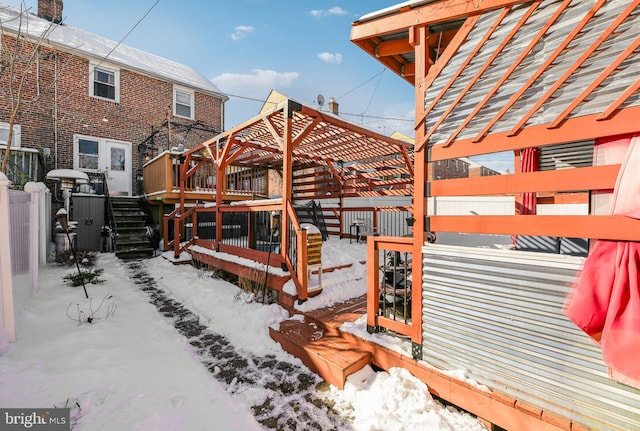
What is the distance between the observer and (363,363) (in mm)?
2820

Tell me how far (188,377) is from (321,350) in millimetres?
1425

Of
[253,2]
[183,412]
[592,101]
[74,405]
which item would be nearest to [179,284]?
[74,405]

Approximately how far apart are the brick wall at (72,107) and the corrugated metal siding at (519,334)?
42.0 ft

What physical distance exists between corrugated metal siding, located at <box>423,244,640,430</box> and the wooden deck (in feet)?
0.37

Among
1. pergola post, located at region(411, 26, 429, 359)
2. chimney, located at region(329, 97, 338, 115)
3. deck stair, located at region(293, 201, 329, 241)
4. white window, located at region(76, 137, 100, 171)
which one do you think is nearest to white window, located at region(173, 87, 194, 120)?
white window, located at region(76, 137, 100, 171)

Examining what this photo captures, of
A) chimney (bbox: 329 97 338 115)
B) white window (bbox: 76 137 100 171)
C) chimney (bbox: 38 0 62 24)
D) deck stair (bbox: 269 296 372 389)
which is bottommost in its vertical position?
deck stair (bbox: 269 296 372 389)

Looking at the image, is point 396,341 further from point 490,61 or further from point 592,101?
point 490,61

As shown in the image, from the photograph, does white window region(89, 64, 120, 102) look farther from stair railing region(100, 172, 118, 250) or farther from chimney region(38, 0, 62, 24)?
stair railing region(100, 172, 118, 250)

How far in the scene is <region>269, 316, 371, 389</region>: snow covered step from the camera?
8.85ft

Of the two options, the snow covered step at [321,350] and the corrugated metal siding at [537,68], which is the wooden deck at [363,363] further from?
the corrugated metal siding at [537,68]

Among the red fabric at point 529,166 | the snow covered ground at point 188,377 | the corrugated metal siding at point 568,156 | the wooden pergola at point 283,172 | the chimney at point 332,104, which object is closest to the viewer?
the snow covered ground at point 188,377

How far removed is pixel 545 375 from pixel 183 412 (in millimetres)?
2924

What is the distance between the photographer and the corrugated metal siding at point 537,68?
5.84ft

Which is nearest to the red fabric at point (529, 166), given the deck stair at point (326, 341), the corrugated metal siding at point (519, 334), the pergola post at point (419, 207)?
the pergola post at point (419, 207)
